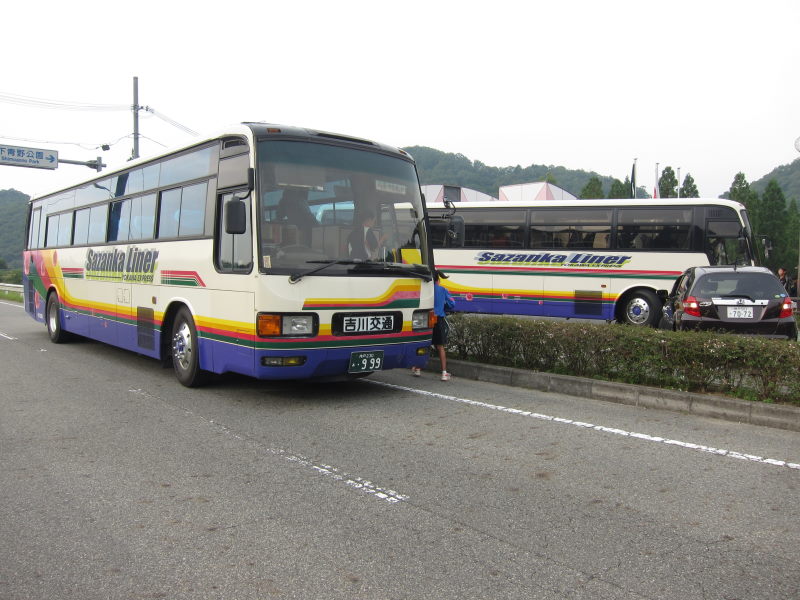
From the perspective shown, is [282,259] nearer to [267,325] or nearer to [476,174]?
[267,325]

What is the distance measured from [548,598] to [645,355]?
17.0 feet

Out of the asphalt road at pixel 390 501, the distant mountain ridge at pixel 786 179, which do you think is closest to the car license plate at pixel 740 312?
the asphalt road at pixel 390 501

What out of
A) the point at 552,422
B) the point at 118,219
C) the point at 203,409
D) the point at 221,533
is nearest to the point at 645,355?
the point at 552,422

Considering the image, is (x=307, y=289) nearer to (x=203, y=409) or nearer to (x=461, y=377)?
(x=203, y=409)

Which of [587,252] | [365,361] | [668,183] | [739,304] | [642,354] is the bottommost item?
[365,361]

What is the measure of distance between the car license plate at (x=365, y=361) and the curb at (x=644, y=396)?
6.79 ft

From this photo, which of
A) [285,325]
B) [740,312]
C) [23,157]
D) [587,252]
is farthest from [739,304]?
[23,157]

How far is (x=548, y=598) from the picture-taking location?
3.07m

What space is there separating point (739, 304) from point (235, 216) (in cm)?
719

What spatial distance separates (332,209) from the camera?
23.7 ft

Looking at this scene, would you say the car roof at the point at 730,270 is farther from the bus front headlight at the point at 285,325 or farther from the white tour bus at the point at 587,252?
the bus front headlight at the point at 285,325

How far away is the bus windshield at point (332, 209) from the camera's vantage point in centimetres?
700

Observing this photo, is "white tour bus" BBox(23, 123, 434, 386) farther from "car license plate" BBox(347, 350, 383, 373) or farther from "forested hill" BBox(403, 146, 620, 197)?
"forested hill" BBox(403, 146, 620, 197)

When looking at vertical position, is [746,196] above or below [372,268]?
above
